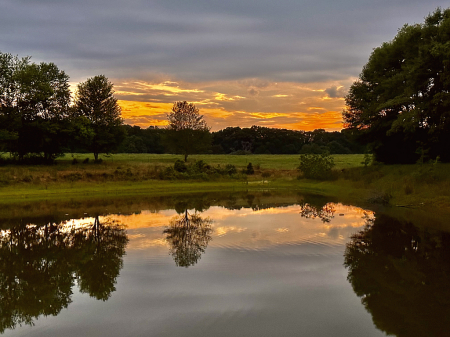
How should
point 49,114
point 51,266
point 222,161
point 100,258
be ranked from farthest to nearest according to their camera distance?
point 222,161 → point 49,114 → point 100,258 → point 51,266

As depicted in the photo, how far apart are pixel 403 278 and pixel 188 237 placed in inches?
344

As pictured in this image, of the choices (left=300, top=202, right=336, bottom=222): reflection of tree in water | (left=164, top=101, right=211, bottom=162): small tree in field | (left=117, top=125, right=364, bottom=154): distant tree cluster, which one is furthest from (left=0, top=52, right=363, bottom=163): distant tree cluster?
(left=117, top=125, right=364, bottom=154): distant tree cluster

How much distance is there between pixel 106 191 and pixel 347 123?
27.9 m

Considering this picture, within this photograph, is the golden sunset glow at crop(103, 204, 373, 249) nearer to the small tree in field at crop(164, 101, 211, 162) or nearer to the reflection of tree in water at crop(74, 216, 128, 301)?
the reflection of tree in water at crop(74, 216, 128, 301)

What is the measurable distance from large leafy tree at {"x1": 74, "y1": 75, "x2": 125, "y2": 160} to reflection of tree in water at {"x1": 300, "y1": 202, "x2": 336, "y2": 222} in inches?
1431

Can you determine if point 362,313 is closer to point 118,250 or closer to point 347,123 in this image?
point 118,250

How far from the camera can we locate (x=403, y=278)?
1094cm

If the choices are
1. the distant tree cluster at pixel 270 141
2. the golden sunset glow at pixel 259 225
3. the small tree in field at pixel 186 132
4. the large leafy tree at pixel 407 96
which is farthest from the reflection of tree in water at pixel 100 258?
the distant tree cluster at pixel 270 141

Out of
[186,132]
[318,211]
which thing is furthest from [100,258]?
[186,132]

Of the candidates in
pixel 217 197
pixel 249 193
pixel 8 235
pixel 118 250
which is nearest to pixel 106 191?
pixel 217 197

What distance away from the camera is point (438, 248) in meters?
14.5

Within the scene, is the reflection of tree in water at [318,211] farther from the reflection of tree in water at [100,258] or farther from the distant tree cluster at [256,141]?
the distant tree cluster at [256,141]

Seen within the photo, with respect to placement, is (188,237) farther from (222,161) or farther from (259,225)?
(222,161)

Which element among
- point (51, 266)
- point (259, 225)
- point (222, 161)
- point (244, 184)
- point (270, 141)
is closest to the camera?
point (51, 266)
